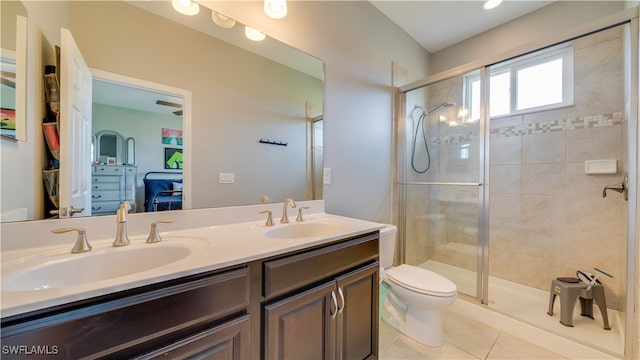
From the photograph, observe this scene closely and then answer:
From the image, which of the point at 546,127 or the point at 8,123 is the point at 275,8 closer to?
the point at 8,123

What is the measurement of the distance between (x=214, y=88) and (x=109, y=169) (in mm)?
620

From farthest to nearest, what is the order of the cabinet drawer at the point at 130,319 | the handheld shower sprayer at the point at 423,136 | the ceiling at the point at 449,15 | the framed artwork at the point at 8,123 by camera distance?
the handheld shower sprayer at the point at 423,136 < the ceiling at the point at 449,15 < the framed artwork at the point at 8,123 < the cabinet drawer at the point at 130,319

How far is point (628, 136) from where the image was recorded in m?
1.32

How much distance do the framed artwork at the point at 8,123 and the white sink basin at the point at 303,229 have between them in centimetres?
102

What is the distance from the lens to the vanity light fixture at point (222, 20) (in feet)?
4.19

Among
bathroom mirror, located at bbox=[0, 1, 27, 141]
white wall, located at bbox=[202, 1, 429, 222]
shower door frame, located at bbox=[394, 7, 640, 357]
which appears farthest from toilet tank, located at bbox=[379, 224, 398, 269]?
bathroom mirror, located at bbox=[0, 1, 27, 141]

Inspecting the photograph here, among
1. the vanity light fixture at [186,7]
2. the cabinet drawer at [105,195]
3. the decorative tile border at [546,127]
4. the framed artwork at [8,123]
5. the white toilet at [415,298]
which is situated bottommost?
the white toilet at [415,298]

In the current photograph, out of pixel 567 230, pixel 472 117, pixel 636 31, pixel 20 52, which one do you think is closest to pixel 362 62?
pixel 472 117

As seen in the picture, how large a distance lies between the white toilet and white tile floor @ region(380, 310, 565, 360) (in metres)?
0.06

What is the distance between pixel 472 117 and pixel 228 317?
2477mm

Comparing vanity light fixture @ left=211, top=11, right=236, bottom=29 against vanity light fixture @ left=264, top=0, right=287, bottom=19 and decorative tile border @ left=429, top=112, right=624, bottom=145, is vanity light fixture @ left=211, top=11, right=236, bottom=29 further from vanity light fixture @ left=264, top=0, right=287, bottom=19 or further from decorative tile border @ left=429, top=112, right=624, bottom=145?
decorative tile border @ left=429, top=112, right=624, bottom=145

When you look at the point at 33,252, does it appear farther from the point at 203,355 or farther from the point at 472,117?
the point at 472,117

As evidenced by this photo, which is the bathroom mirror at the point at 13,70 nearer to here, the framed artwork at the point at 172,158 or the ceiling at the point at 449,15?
the framed artwork at the point at 172,158

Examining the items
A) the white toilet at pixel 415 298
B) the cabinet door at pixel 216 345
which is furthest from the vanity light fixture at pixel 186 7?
the white toilet at pixel 415 298
